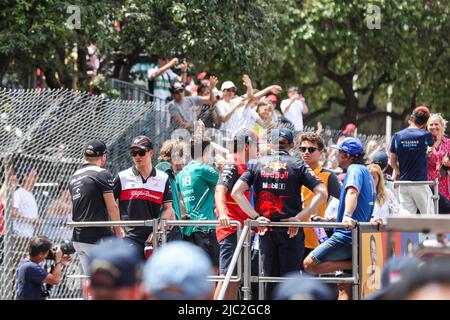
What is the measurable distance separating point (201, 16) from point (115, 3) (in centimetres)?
156

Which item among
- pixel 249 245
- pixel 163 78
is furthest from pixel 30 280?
pixel 163 78

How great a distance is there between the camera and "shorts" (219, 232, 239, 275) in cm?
1030

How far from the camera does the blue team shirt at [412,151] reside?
13.4 meters

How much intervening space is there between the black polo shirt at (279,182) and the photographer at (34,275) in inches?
81.0

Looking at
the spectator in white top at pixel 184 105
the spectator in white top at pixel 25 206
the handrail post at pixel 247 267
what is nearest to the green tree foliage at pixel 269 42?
the spectator in white top at pixel 184 105

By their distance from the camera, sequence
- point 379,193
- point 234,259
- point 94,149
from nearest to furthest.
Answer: point 234,259, point 94,149, point 379,193

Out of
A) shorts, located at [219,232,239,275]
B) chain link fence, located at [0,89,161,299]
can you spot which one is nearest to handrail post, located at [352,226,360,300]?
shorts, located at [219,232,239,275]

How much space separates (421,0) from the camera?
28.2 metres

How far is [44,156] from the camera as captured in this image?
470 inches

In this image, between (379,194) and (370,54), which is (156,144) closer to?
(379,194)

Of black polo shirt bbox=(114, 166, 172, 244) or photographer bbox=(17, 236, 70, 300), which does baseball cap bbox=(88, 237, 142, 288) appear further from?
black polo shirt bbox=(114, 166, 172, 244)

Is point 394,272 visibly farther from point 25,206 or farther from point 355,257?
point 25,206

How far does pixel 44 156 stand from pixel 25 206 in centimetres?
65

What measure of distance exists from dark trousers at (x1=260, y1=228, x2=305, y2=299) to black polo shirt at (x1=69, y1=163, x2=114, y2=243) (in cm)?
161
